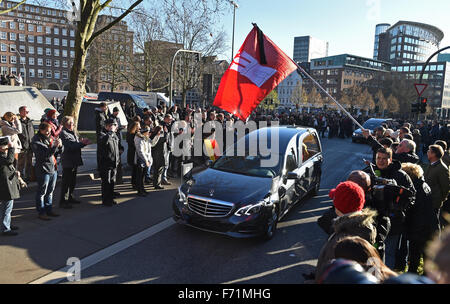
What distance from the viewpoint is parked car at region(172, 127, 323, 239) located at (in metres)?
4.99

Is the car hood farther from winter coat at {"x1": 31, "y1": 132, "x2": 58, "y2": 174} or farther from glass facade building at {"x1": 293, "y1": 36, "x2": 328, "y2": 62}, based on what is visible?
glass facade building at {"x1": 293, "y1": 36, "x2": 328, "y2": 62}

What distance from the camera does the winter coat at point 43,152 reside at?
5.59m

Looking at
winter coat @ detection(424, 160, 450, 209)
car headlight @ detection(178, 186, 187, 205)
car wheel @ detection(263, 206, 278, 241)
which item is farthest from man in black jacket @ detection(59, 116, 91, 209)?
winter coat @ detection(424, 160, 450, 209)

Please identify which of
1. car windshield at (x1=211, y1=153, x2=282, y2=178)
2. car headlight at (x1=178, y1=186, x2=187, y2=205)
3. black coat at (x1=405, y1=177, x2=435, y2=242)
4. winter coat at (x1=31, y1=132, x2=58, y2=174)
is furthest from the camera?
car windshield at (x1=211, y1=153, x2=282, y2=178)

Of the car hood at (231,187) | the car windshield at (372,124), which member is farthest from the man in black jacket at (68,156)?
the car windshield at (372,124)

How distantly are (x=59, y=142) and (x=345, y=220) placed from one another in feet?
17.0

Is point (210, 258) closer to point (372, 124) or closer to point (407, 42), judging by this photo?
point (372, 124)

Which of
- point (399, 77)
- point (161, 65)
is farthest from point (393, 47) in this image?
point (161, 65)

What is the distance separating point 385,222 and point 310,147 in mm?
4140

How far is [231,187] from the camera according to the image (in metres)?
5.33

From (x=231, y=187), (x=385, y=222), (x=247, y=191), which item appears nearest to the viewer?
(x=385, y=222)

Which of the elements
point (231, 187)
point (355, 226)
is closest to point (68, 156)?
point (231, 187)

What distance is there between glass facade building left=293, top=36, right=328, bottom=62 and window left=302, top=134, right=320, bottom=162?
155 metres
